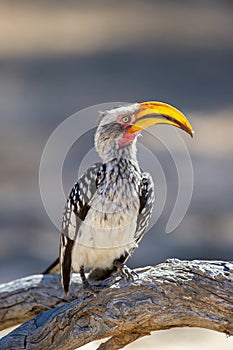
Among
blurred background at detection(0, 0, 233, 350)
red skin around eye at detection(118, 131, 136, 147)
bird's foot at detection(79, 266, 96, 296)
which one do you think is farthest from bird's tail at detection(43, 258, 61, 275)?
red skin around eye at detection(118, 131, 136, 147)

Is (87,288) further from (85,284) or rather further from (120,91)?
(120,91)

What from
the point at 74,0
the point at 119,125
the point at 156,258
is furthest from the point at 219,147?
the point at 119,125

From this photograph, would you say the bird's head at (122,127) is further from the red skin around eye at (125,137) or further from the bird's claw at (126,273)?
the bird's claw at (126,273)

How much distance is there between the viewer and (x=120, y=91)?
14.2m

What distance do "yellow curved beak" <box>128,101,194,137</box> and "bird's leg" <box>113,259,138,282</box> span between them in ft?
2.50

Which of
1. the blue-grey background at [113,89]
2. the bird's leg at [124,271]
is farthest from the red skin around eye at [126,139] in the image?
the blue-grey background at [113,89]

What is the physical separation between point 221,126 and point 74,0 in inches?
222

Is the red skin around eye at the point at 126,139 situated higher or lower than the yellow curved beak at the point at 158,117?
lower

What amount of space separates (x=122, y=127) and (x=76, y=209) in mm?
540

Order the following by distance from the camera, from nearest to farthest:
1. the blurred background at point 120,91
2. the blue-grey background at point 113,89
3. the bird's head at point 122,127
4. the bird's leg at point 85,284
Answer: the bird's leg at point 85,284 → the bird's head at point 122,127 → the blurred background at point 120,91 → the blue-grey background at point 113,89

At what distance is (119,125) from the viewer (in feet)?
19.1

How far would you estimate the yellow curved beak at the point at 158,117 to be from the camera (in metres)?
5.43

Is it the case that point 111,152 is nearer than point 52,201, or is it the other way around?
point 111,152

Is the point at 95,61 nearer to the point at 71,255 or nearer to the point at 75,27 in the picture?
the point at 75,27
